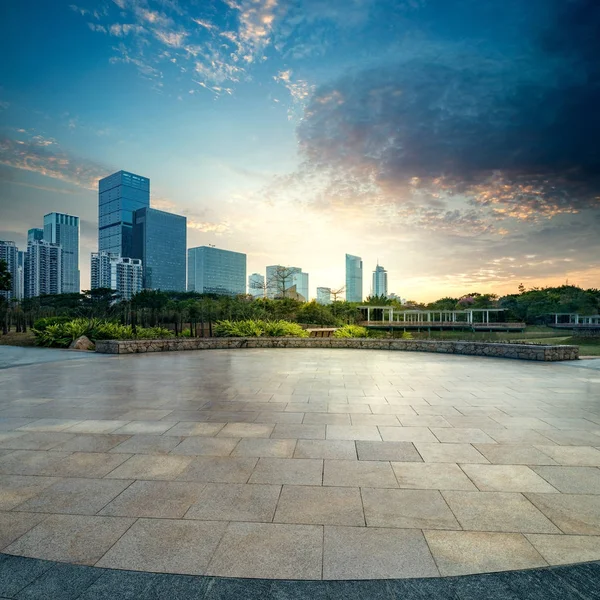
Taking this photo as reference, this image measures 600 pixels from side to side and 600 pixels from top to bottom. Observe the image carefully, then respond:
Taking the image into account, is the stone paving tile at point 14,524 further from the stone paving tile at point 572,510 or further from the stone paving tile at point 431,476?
the stone paving tile at point 572,510

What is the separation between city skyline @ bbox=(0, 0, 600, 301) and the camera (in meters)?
14.4

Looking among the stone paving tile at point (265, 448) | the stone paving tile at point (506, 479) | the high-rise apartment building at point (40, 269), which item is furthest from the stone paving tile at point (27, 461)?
the high-rise apartment building at point (40, 269)

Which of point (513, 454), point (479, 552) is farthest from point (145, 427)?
point (513, 454)

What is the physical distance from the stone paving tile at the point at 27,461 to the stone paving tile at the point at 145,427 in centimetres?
85

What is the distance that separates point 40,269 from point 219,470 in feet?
403

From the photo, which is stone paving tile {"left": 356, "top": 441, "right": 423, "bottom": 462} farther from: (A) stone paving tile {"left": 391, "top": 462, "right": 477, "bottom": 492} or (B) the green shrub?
(B) the green shrub

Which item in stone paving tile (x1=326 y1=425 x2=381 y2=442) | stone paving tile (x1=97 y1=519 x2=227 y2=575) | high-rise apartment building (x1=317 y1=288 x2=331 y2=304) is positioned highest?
high-rise apartment building (x1=317 y1=288 x2=331 y2=304)

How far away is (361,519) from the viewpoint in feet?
9.08

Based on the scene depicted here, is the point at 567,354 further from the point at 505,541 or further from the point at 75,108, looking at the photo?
the point at 75,108

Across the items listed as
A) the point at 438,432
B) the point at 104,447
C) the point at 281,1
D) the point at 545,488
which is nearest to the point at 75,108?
the point at 281,1

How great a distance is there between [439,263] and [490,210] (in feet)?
60.0

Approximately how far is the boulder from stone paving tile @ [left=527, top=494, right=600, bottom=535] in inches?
660

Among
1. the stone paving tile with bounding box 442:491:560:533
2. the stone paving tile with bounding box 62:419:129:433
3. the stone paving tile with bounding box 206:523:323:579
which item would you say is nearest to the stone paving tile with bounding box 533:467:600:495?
the stone paving tile with bounding box 442:491:560:533

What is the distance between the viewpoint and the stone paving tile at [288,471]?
3.43m
